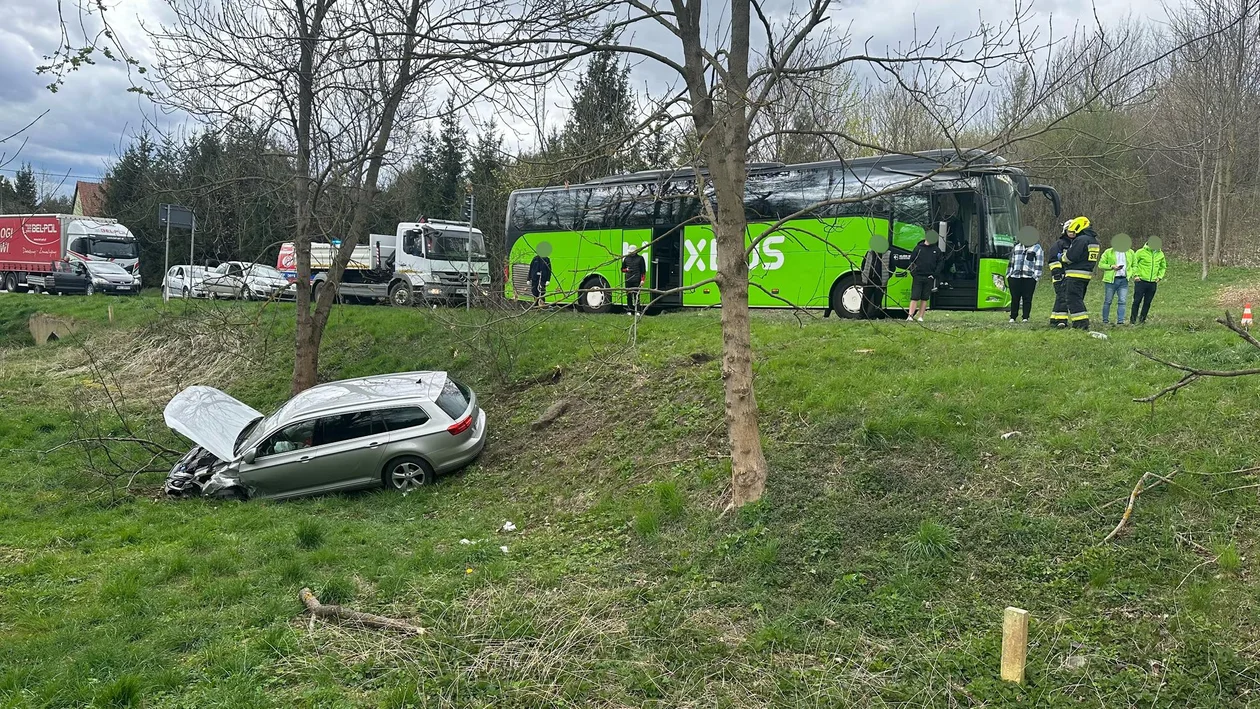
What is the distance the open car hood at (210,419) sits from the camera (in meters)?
9.52

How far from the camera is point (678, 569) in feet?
19.4

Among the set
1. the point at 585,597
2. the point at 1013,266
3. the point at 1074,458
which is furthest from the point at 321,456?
the point at 1013,266

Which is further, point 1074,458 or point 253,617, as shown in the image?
point 1074,458

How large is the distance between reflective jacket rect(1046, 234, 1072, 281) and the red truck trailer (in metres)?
31.1

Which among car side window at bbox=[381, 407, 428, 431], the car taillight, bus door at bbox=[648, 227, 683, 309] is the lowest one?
the car taillight

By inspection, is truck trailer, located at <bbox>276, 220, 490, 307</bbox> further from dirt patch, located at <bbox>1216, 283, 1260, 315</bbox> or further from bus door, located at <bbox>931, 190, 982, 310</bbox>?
dirt patch, located at <bbox>1216, 283, 1260, 315</bbox>

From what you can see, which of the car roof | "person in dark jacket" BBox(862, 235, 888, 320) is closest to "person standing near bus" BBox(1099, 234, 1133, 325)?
"person in dark jacket" BBox(862, 235, 888, 320)

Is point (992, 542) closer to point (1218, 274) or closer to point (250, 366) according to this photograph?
point (250, 366)

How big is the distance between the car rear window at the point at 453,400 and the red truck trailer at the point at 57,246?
25.0m

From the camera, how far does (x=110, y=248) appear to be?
30188mm

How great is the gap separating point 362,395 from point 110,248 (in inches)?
1069

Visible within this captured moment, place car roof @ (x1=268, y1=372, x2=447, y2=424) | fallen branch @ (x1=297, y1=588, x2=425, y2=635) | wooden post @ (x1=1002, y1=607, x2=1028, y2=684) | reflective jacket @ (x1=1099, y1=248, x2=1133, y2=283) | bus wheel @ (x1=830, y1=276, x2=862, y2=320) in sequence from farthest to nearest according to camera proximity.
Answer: bus wheel @ (x1=830, y1=276, x2=862, y2=320) → reflective jacket @ (x1=1099, y1=248, x2=1133, y2=283) → car roof @ (x1=268, y1=372, x2=447, y2=424) → fallen branch @ (x1=297, y1=588, x2=425, y2=635) → wooden post @ (x1=1002, y1=607, x2=1028, y2=684)

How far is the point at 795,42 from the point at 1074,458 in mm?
3944

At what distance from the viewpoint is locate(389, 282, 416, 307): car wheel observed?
70.9 ft
